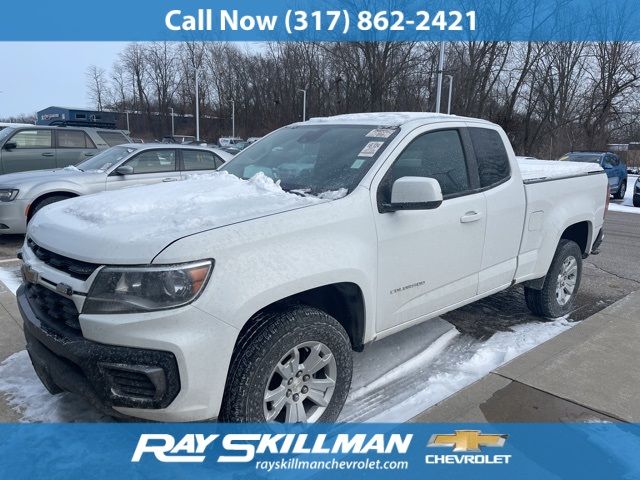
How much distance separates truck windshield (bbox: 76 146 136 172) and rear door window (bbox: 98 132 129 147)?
3.76m

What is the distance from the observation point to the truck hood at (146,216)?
2.27 m

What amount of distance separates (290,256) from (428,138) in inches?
62.0

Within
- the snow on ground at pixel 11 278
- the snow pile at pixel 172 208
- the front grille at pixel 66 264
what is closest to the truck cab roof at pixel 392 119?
the snow pile at pixel 172 208

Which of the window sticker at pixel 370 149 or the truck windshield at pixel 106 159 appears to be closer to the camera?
the window sticker at pixel 370 149

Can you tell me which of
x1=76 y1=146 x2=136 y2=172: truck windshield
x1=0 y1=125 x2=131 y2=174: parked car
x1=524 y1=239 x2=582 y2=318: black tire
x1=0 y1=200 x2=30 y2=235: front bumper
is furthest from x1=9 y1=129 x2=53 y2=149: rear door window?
x1=524 y1=239 x2=582 y2=318: black tire

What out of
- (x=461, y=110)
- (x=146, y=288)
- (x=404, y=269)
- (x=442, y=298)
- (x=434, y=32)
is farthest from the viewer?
(x=461, y=110)

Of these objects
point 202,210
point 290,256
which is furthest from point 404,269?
point 202,210

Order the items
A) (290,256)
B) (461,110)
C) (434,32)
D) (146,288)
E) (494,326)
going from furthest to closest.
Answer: (461,110) < (434,32) < (494,326) < (290,256) < (146,288)

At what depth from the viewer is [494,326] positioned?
4.63 metres

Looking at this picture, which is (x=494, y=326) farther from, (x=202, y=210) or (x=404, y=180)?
(x=202, y=210)

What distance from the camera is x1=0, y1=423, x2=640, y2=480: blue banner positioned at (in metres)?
2.54

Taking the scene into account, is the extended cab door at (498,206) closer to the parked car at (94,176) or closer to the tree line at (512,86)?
the parked car at (94,176)

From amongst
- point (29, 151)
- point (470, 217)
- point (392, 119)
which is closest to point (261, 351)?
point (470, 217)

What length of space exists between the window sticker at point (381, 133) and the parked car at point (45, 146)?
9441 millimetres
